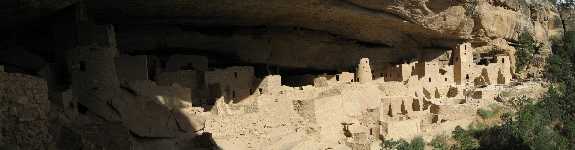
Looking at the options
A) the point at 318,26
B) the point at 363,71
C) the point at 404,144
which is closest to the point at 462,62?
the point at 363,71

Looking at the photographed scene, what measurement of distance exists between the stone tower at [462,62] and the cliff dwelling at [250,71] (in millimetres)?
40

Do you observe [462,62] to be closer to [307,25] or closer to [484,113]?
[484,113]

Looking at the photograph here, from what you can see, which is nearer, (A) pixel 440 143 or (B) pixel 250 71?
(A) pixel 440 143

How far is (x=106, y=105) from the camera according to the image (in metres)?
10.3

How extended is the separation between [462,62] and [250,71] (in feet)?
22.7

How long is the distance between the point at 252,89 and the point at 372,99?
2.72 m

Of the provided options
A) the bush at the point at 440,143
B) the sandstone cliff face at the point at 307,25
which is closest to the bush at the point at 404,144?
the bush at the point at 440,143

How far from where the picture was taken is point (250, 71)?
14.9 meters

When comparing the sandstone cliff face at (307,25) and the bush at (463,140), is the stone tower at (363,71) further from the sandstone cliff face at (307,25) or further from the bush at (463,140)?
the bush at (463,140)

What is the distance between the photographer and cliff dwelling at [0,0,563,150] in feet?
32.0

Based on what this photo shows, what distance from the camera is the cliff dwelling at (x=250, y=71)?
9.74 m

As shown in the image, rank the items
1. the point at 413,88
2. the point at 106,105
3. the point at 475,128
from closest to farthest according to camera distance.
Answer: the point at 106,105, the point at 475,128, the point at 413,88

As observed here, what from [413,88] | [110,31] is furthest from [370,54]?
[110,31]

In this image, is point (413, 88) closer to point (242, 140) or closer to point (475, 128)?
point (475, 128)
